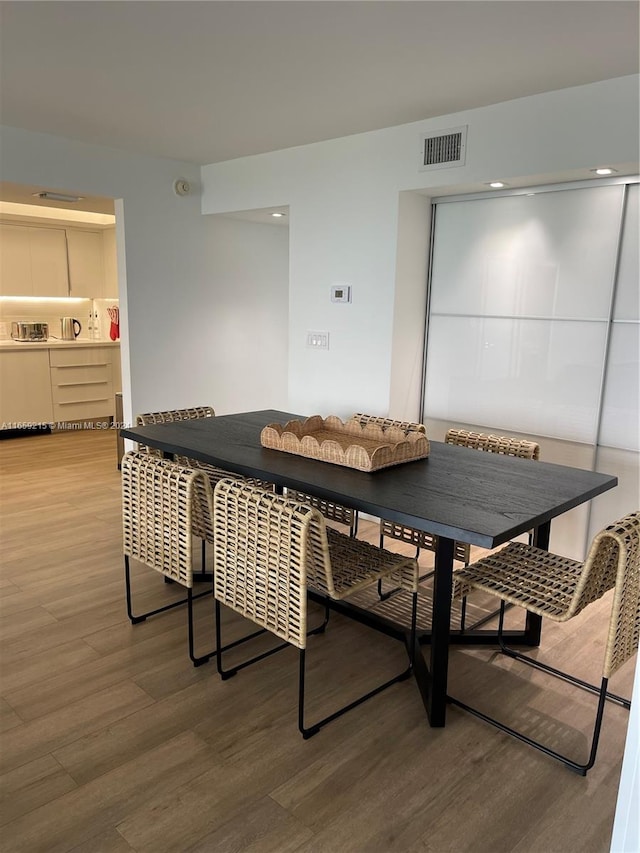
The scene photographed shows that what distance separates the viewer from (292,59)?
107 inches

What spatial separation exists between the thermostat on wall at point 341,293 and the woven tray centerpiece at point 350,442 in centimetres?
128

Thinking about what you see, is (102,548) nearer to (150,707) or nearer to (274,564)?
(150,707)

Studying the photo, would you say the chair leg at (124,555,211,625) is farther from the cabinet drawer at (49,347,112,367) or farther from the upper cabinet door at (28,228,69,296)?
the upper cabinet door at (28,228,69,296)

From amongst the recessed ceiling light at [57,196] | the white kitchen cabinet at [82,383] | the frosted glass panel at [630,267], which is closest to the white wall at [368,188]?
the frosted glass panel at [630,267]

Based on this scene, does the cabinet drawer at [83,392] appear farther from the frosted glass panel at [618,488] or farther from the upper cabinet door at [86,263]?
the frosted glass panel at [618,488]

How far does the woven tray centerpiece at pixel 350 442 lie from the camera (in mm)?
2465

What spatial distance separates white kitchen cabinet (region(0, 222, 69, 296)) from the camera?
A: 6246mm

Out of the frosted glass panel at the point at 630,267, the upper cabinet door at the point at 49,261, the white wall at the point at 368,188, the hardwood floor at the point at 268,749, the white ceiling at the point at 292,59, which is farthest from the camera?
the upper cabinet door at the point at 49,261

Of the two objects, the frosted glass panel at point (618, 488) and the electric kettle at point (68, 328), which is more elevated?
the electric kettle at point (68, 328)

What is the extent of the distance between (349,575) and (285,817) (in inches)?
30.5

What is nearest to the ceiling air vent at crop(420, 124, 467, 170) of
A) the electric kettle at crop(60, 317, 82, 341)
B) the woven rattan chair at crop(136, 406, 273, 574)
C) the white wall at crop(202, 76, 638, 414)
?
the white wall at crop(202, 76, 638, 414)

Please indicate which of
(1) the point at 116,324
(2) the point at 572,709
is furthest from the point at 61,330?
(2) the point at 572,709

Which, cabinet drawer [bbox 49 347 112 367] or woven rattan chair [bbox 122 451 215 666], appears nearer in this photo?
woven rattan chair [bbox 122 451 215 666]

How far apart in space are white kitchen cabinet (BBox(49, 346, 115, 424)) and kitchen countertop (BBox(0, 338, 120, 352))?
39mm
